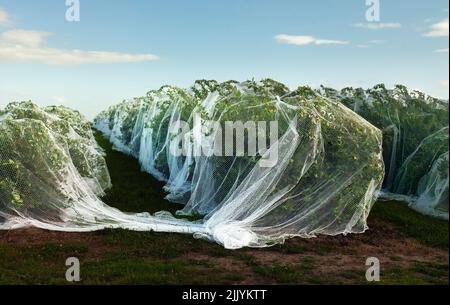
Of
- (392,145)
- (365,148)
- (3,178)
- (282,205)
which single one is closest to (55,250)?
(3,178)

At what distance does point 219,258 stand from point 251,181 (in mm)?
1865

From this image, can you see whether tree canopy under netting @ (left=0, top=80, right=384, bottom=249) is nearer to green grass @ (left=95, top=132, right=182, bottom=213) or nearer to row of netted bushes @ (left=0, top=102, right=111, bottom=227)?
row of netted bushes @ (left=0, top=102, right=111, bottom=227)

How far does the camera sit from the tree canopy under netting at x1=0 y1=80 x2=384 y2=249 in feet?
28.7

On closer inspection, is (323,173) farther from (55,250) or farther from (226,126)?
(55,250)

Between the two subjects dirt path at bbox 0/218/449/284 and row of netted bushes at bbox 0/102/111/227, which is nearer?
dirt path at bbox 0/218/449/284

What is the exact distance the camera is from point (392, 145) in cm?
1364

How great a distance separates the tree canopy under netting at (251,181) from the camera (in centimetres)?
876

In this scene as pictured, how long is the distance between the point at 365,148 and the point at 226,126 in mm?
2465

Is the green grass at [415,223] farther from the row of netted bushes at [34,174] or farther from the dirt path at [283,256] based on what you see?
the row of netted bushes at [34,174]

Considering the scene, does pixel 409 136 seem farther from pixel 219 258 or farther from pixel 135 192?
pixel 219 258

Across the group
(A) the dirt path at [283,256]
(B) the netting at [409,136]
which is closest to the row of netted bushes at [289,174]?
(A) the dirt path at [283,256]

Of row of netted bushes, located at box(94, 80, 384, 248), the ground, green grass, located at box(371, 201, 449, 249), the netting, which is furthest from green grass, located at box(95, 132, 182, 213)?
the netting

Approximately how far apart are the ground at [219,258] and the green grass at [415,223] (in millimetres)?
17

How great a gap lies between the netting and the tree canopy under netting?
2443 mm
